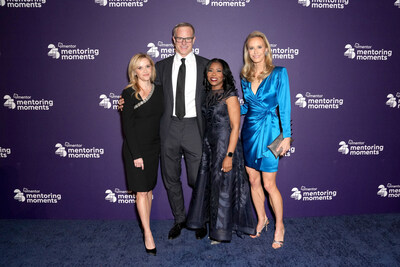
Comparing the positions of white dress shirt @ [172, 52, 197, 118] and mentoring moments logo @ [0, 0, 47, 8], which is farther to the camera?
mentoring moments logo @ [0, 0, 47, 8]

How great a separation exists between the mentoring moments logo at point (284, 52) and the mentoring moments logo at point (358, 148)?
3.88 feet

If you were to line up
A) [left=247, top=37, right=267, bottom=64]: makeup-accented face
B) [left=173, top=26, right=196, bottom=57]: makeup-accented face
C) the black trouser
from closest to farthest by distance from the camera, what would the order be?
1. [left=247, top=37, right=267, bottom=64]: makeup-accented face
2. [left=173, top=26, right=196, bottom=57]: makeup-accented face
3. the black trouser

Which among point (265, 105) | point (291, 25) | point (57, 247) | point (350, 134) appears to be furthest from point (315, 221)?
point (57, 247)

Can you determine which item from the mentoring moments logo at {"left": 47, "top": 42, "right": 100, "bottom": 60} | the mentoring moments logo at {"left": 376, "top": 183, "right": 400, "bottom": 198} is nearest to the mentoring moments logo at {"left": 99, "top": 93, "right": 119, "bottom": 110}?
the mentoring moments logo at {"left": 47, "top": 42, "right": 100, "bottom": 60}

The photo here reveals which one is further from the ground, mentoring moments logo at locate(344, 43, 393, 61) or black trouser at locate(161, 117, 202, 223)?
mentoring moments logo at locate(344, 43, 393, 61)

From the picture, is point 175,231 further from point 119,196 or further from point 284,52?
point 284,52

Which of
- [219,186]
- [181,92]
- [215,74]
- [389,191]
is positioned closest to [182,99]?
[181,92]

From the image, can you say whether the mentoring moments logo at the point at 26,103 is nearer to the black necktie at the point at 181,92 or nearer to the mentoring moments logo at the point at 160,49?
the mentoring moments logo at the point at 160,49

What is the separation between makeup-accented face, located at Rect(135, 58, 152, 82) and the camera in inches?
88.7

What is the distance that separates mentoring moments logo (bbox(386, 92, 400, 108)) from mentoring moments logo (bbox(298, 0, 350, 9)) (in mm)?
1181

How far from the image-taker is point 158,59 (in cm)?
293

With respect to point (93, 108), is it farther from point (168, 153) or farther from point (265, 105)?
point (265, 105)

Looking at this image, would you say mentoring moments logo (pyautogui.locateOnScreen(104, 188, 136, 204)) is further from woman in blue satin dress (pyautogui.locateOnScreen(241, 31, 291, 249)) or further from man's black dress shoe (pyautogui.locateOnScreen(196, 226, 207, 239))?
woman in blue satin dress (pyautogui.locateOnScreen(241, 31, 291, 249))

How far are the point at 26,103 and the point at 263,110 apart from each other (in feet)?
8.65
